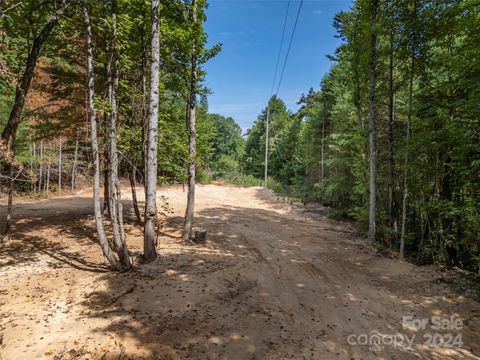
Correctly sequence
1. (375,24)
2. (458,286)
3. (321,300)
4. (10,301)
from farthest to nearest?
(375,24) → (458,286) → (321,300) → (10,301)

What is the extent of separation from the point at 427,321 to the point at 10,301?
7.25 metres

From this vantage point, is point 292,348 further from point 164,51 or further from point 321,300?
point 164,51

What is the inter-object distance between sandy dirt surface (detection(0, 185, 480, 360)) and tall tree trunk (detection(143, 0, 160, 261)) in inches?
27.0

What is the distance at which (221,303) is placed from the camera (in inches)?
194

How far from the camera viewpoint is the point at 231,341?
3854mm

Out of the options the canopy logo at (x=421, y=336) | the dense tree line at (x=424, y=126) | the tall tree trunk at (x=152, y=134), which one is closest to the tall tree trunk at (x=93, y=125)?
the tall tree trunk at (x=152, y=134)

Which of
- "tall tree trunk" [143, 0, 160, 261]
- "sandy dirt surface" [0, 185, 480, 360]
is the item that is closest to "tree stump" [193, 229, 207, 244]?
"sandy dirt surface" [0, 185, 480, 360]

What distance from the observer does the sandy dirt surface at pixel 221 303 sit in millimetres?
3752

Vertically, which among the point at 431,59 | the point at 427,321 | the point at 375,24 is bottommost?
the point at 427,321

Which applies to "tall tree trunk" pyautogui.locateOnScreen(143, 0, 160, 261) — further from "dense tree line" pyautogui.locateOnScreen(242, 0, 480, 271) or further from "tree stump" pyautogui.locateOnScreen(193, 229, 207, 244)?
"dense tree line" pyautogui.locateOnScreen(242, 0, 480, 271)

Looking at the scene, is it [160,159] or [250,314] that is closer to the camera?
[250,314]

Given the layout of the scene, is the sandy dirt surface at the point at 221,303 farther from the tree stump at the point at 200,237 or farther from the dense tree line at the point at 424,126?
the dense tree line at the point at 424,126

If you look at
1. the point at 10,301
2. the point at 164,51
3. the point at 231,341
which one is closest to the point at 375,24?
the point at 164,51

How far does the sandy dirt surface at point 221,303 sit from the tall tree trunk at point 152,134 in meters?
0.68
